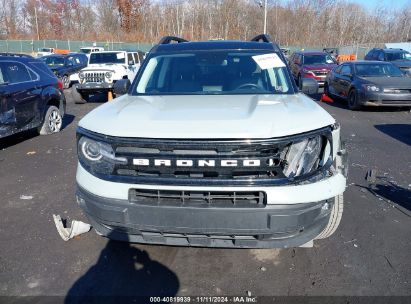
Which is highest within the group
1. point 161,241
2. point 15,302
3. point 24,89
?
point 24,89

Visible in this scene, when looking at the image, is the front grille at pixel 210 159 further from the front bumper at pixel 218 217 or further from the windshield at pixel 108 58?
the windshield at pixel 108 58

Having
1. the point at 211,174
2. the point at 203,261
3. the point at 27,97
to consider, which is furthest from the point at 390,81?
the point at 211,174

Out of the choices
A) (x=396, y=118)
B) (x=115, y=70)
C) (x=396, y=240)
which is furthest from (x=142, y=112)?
(x=115, y=70)

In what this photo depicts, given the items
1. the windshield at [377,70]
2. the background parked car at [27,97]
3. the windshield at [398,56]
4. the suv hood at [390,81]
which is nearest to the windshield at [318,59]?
the windshield at [398,56]

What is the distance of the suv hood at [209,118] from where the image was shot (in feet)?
8.20

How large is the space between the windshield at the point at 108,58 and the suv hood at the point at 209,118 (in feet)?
39.7

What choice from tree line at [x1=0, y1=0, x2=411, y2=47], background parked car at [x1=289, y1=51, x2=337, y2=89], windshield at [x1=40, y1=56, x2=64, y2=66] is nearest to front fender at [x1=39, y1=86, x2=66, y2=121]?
background parked car at [x1=289, y1=51, x2=337, y2=89]

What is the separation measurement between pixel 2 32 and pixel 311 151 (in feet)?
251

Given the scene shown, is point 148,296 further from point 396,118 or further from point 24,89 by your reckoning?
point 396,118

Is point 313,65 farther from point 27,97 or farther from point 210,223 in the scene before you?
point 210,223

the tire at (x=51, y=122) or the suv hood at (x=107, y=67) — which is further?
the suv hood at (x=107, y=67)

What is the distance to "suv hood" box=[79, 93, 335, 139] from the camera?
8.20 feet

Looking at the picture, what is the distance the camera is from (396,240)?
3.61 m

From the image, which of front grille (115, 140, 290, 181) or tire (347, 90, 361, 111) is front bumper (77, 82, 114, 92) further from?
front grille (115, 140, 290, 181)
